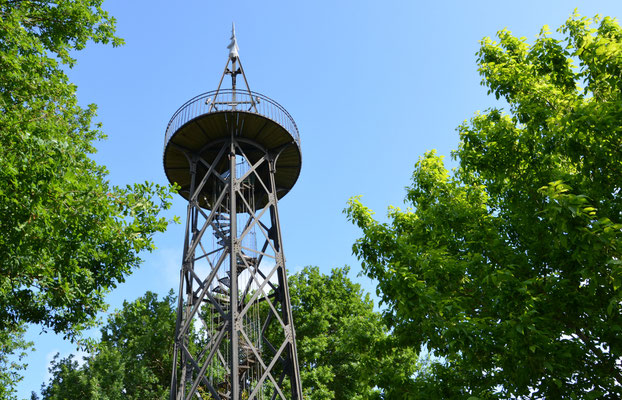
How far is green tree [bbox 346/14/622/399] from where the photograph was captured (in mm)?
5344

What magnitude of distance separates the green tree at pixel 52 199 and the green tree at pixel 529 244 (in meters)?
4.18

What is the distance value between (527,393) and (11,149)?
7730mm

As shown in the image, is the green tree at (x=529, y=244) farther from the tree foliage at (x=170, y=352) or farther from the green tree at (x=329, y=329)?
the tree foliage at (x=170, y=352)

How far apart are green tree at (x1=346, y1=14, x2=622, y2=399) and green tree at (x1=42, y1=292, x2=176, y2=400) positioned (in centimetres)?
1584

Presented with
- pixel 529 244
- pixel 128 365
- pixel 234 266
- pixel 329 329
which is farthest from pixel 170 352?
pixel 529 244

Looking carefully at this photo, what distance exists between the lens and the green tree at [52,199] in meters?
7.05

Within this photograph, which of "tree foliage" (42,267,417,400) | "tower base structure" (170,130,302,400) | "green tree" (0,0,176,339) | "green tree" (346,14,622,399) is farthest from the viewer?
"tree foliage" (42,267,417,400)

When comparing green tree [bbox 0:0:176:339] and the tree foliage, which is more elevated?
the tree foliage

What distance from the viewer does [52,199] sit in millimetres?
7160

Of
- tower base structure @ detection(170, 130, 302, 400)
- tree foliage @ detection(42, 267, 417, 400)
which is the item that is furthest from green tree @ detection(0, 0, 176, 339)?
tree foliage @ detection(42, 267, 417, 400)

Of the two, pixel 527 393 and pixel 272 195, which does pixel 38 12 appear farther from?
pixel 527 393

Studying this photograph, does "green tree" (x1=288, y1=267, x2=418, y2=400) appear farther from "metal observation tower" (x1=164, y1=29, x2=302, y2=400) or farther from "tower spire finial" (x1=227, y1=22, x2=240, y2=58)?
"tower spire finial" (x1=227, y1=22, x2=240, y2=58)

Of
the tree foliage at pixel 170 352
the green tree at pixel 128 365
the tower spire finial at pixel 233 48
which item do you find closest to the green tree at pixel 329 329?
the tree foliage at pixel 170 352

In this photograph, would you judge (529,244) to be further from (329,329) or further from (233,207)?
(329,329)
